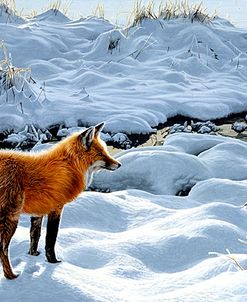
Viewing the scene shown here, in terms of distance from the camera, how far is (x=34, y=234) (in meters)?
3.26

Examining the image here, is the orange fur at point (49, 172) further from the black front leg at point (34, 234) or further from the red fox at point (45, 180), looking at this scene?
the black front leg at point (34, 234)

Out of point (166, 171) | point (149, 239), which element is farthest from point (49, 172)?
point (166, 171)

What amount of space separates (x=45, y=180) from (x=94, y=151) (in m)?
0.37

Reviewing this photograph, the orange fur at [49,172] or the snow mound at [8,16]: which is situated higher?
the orange fur at [49,172]

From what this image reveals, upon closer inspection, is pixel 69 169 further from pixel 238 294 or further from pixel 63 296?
pixel 238 294

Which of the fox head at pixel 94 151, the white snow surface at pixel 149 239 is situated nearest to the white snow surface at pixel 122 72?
the white snow surface at pixel 149 239

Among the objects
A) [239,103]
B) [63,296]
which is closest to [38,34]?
[239,103]

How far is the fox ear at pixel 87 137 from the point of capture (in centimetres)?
319

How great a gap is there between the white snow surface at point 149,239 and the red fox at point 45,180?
0.69 ft

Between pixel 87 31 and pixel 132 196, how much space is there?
7.01m

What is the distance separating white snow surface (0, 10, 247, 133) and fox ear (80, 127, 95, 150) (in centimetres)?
374

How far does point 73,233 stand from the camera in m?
3.80

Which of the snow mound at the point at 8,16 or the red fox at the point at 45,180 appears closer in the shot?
the red fox at the point at 45,180

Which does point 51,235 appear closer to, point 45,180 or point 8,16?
point 45,180
